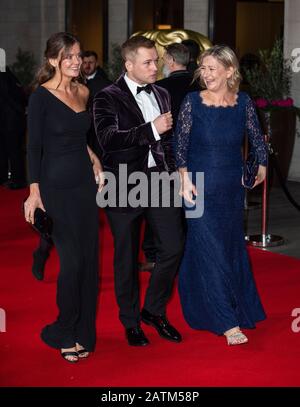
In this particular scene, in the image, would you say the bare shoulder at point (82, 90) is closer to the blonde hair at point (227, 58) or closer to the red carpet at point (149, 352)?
Answer: the blonde hair at point (227, 58)

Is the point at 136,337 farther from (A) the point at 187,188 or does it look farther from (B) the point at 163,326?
(A) the point at 187,188

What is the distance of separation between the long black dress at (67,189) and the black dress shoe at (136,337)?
437mm

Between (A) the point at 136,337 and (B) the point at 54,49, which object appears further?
(A) the point at 136,337

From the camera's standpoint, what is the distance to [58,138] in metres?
5.18

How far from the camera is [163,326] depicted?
18.9 feet

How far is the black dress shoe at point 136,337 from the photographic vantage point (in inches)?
221

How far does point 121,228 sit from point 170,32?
7.16m

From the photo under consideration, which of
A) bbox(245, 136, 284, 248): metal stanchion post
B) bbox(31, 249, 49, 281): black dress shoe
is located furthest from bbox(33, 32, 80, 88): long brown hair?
bbox(245, 136, 284, 248): metal stanchion post

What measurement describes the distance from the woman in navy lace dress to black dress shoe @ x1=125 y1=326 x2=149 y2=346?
461 millimetres

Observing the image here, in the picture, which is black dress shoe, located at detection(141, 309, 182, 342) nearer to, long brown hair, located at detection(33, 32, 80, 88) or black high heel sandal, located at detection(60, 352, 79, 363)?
black high heel sandal, located at detection(60, 352, 79, 363)

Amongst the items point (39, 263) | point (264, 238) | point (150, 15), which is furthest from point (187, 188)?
point (150, 15)

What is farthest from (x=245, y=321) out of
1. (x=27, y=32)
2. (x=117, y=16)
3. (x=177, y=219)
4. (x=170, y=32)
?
(x=27, y=32)

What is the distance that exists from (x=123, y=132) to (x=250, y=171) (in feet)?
3.33

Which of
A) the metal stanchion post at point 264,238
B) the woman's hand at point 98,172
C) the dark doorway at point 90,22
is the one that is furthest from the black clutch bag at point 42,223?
the dark doorway at point 90,22
